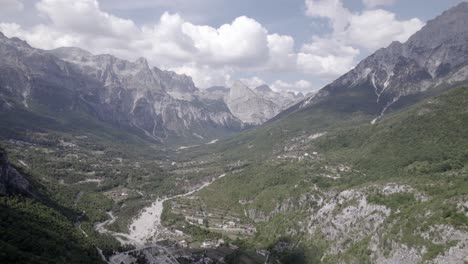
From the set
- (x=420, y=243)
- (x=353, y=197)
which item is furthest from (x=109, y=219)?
(x=420, y=243)

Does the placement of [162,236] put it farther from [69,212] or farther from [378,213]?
[378,213]

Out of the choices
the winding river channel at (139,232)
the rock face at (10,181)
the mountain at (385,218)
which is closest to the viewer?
the mountain at (385,218)

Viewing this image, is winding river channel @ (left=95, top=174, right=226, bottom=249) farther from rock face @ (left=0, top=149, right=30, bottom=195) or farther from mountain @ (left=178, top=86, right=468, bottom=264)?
rock face @ (left=0, top=149, right=30, bottom=195)

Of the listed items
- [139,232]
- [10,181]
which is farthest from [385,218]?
[10,181]

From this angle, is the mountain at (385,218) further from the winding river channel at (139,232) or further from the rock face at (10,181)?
the rock face at (10,181)

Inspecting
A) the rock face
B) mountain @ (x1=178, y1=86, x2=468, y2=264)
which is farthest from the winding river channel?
the rock face

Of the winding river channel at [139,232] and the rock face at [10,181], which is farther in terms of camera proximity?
the winding river channel at [139,232]

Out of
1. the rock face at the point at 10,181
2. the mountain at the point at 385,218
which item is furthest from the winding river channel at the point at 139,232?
the rock face at the point at 10,181

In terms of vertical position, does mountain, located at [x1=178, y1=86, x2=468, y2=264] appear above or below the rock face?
below
